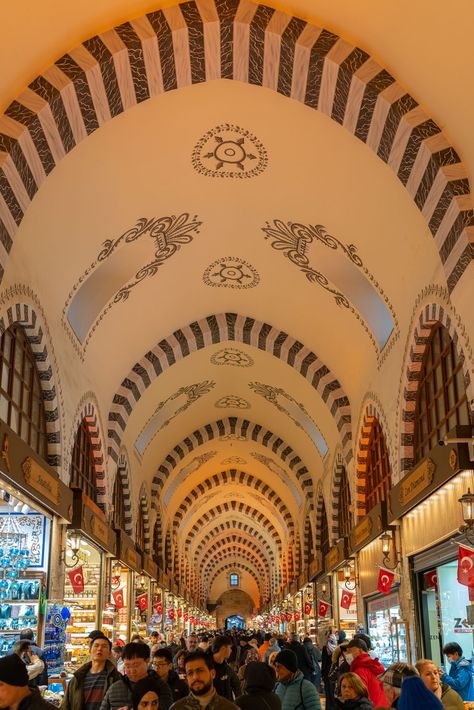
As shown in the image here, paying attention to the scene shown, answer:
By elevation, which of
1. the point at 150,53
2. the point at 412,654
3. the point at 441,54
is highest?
the point at 150,53

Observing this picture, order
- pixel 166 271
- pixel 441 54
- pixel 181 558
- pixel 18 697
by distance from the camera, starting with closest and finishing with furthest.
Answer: pixel 18 697
pixel 441 54
pixel 166 271
pixel 181 558

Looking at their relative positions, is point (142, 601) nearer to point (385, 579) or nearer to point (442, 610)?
point (385, 579)

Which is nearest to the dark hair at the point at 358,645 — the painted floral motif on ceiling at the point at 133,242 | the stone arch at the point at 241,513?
the painted floral motif on ceiling at the point at 133,242

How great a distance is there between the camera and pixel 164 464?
67.3ft

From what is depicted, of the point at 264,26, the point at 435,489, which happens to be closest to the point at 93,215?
the point at 264,26

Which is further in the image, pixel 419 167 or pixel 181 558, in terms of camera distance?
pixel 181 558

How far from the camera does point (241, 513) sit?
3369 cm

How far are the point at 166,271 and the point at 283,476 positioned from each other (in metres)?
12.7

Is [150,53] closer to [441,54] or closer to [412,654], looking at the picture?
[441,54]

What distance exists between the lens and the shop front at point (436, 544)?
7934mm

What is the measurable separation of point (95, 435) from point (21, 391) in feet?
12.9

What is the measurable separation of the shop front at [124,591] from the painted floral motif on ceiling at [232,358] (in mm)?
3808

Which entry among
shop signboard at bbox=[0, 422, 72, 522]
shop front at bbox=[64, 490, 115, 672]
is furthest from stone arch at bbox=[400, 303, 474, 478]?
shop front at bbox=[64, 490, 115, 672]

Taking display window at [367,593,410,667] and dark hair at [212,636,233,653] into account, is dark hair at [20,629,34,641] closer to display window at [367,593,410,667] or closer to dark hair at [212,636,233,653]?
dark hair at [212,636,233,653]
